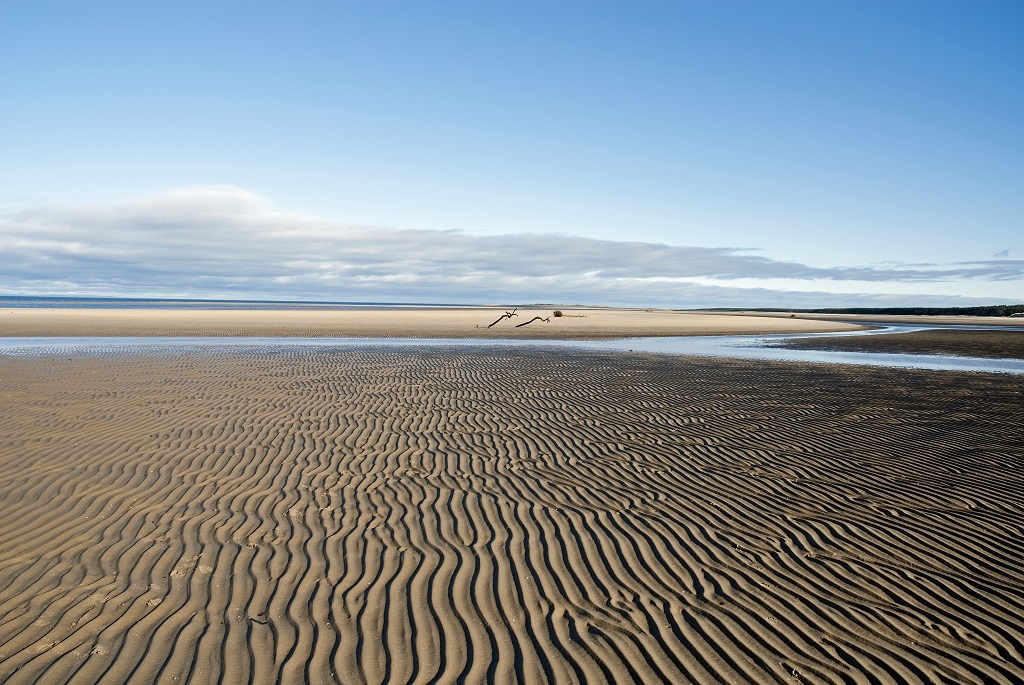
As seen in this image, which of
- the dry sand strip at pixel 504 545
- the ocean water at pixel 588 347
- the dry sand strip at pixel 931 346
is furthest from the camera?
the dry sand strip at pixel 931 346

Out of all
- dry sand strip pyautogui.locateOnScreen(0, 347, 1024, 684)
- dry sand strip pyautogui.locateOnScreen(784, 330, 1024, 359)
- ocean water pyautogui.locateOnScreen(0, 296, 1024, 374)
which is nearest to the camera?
dry sand strip pyautogui.locateOnScreen(0, 347, 1024, 684)

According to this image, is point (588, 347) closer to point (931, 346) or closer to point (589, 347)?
point (589, 347)

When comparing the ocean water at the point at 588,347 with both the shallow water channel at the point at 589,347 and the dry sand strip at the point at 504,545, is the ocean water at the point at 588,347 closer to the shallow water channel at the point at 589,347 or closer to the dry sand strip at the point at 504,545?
the shallow water channel at the point at 589,347

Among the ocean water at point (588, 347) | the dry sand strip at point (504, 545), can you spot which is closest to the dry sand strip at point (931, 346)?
the ocean water at point (588, 347)

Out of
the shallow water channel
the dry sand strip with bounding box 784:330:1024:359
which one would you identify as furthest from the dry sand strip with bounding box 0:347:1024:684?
the dry sand strip with bounding box 784:330:1024:359

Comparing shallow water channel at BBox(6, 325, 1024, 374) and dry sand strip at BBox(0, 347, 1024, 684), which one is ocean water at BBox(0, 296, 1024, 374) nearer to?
shallow water channel at BBox(6, 325, 1024, 374)

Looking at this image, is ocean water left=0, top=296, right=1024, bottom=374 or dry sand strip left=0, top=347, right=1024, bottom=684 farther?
ocean water left=0, top=296, right=1024, bottom=374

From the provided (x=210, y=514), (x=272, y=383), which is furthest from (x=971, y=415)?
(x=272, y=383)

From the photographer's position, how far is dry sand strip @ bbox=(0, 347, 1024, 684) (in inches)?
177

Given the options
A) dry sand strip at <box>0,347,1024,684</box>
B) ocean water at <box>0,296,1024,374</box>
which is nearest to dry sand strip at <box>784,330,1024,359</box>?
ocean water at <box>0,296,1024,374</box>

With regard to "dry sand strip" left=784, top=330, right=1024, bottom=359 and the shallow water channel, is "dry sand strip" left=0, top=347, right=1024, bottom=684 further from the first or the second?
"dry sand strip" left=784, top=330, right=1024, bottom=359

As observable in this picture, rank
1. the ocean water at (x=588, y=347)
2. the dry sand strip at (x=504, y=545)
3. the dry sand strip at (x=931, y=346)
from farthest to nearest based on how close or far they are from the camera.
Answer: the dry sand strip at (x=931, y=346) → the ocean water at (x=588, y=347) → the dry sand strip at (x=504, y=545)

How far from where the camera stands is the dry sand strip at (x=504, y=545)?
4.49 meters

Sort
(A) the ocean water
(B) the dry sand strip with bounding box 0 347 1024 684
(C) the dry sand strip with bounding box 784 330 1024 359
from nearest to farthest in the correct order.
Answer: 1. (B) the dry sand strip with bounding box 0 347 1024 684
2. (A) the ocean water
3. (C) the dry sand strip with bounding box 784 330 1024 359
